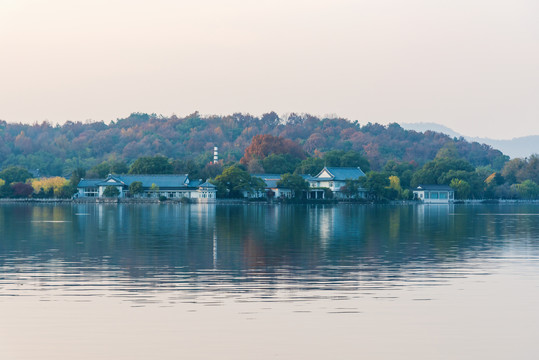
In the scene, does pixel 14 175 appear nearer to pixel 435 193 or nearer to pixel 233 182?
pixel 233 182

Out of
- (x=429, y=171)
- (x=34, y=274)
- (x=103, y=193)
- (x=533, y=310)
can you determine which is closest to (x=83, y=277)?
(x=34, y=274)

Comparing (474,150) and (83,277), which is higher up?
(474,150)

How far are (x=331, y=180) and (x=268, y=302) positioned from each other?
76096 millimetres

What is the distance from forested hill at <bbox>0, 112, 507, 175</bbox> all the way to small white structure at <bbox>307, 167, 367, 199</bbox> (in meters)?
30.6

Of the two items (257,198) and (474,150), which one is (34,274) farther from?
(474,150)

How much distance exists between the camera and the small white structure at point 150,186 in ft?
278

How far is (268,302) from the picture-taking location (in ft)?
39.6

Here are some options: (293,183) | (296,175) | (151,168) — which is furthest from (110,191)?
(296,175)

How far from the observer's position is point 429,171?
3679 inches

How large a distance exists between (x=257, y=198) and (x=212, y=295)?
66383 mm

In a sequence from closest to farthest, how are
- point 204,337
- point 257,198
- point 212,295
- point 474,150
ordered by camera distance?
point 204,337
point 212,295
point 257,198
point 474,150

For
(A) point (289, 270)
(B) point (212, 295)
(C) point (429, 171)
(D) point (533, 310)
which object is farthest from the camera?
(C) point (429, 171)

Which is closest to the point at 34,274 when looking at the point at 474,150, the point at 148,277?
the point at 148,277

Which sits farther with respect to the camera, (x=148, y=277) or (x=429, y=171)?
(x=429, y=171)
